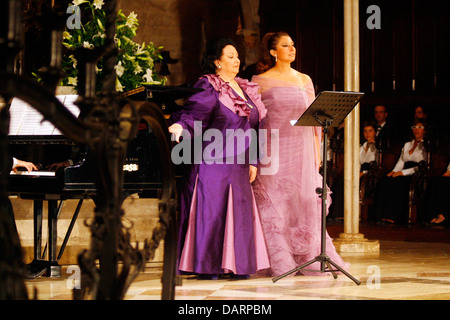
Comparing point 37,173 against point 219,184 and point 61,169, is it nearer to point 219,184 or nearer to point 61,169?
point 61,169

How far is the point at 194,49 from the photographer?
9945 mm

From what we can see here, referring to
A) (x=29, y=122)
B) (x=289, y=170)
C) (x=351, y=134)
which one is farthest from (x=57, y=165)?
(x=351, y=134)

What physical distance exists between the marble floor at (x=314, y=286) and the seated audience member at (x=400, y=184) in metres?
2.08

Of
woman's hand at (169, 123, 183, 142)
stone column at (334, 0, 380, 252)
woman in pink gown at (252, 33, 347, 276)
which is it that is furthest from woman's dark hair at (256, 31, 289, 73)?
stone column at (334, 0, 380, 252)

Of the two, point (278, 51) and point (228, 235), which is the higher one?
point (278, 51)

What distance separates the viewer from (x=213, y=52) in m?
5.13

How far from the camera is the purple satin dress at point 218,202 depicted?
485 cm

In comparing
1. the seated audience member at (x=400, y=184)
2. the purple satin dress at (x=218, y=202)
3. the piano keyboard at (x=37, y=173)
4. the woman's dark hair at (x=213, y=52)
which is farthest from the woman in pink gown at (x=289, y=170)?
the seated audience member at (x=400, y=184)

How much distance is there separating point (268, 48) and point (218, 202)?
1.28 meters

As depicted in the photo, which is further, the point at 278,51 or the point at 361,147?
the point at 361,147

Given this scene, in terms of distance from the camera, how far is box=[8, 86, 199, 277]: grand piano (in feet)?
14.0
